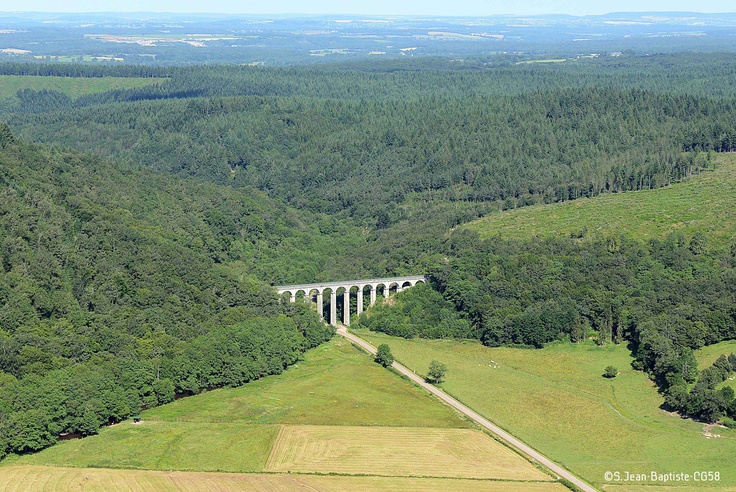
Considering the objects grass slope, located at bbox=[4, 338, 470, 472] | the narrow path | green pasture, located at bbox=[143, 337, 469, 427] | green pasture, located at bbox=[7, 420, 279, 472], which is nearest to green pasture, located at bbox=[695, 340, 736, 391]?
the narrow path

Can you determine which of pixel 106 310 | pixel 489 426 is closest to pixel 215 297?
pixel 106 310

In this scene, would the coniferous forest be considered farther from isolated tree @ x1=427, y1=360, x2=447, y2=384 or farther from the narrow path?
isolated tree @ x1=427, y1=360, x2=447, y2=384

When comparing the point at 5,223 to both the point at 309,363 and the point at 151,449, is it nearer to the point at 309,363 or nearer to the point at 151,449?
the point at 309,363

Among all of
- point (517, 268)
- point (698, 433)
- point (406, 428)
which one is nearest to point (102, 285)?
point (406, 428)

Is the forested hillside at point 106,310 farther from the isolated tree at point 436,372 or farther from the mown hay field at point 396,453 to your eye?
the mown hay field at point 396,453

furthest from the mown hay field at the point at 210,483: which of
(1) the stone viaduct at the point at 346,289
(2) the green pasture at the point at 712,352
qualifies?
(1) the stone viaduct at the point at 346,289

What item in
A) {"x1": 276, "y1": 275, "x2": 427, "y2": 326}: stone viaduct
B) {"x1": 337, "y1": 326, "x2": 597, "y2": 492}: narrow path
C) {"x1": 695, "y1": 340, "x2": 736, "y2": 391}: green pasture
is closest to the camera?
{"x1": 337, "y1": 326, "x2": 597, "y2": 492}: narrow path
